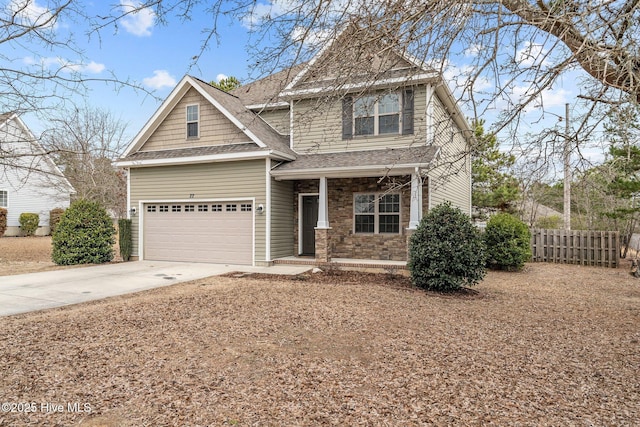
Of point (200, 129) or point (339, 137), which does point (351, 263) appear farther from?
point (200, 129)

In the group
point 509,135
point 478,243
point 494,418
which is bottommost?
point 494,418

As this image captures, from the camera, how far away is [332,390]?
3.68m

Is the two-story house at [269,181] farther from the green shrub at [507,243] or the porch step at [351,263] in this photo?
the green shrub at [507,243]

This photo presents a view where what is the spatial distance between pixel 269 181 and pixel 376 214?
3.60 meters

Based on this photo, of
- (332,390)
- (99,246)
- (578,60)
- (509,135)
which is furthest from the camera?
(99,246)

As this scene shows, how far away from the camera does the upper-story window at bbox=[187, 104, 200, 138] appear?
45.0ft

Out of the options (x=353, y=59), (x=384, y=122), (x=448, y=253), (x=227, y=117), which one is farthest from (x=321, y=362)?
(x=227, y=117)

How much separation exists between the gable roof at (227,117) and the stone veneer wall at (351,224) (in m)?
1.83

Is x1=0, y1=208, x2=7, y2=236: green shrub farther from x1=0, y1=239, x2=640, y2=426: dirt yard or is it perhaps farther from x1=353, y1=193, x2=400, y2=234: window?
x1=353, y1=193, x2=400, y2=234: window

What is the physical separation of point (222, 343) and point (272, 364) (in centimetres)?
100

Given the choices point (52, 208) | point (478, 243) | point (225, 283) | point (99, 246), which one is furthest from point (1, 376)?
point (52, 208)

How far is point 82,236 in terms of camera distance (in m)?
12.9

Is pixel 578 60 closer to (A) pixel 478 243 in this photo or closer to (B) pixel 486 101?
(B) pixel 486 101

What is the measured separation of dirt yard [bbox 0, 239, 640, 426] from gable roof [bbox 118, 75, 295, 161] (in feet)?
19.9
